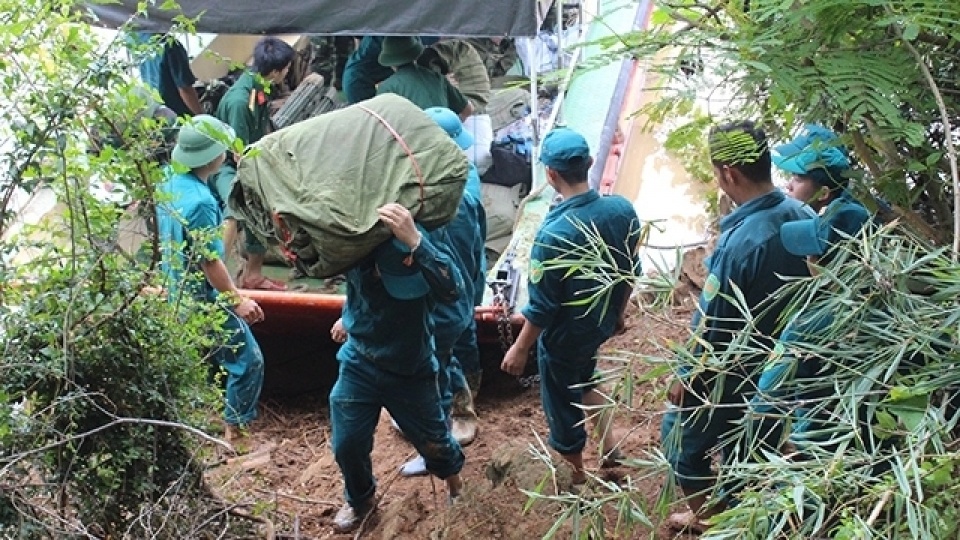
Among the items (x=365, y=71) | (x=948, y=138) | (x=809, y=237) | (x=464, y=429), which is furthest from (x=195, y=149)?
(x=948, y=138)

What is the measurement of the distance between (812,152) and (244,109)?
4427 mm

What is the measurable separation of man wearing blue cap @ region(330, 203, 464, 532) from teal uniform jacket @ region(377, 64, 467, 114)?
241cm

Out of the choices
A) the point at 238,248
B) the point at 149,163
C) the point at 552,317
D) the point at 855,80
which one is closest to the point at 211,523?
the point at 149,163

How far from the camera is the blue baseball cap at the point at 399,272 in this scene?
12.5 feet

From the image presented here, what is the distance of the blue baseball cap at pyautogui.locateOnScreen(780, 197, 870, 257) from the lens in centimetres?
352

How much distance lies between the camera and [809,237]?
3625mm

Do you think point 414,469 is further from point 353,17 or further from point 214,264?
point 353,17

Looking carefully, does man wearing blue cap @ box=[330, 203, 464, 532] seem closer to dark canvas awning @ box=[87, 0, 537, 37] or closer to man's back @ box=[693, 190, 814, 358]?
man's back @ box=[693, 190, 814, 358]

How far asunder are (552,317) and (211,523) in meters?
1.66

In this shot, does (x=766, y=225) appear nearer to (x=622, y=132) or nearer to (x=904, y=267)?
(x=904, y=267)

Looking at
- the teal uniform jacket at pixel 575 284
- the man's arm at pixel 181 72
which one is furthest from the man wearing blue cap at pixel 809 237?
the man's arm at pixel 181 72

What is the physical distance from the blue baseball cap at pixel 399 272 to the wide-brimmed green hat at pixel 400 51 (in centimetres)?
319

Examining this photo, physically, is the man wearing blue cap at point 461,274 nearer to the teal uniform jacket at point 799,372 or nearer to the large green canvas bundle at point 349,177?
the large green canvas bundle at point 349,177

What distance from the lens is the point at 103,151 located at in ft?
10.2
